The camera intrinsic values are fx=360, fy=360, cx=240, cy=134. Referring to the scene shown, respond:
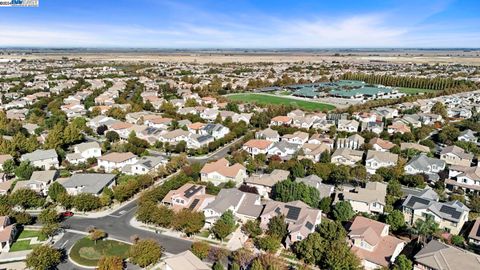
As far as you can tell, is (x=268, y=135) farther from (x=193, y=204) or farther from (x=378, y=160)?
(x=193, y=204)

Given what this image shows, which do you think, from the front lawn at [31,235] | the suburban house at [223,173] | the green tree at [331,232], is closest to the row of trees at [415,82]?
the suburban house at [223,173]

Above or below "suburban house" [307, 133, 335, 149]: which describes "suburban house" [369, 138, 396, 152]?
above

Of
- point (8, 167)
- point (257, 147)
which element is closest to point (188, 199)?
point (257, 147)

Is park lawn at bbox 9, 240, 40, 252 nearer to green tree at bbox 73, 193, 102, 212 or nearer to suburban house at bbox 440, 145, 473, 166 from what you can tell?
green tree at bbox 73, 193, 102, 212

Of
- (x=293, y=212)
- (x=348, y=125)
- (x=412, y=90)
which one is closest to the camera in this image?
(x=293, y=212)

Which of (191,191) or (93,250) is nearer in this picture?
(93,250)

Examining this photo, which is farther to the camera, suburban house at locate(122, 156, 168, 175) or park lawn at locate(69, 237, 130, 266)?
suburban house at locate(122, 156, 168, 175)

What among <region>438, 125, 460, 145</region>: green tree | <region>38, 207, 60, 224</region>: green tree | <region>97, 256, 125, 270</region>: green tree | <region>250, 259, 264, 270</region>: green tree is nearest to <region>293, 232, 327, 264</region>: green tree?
<region>250, 259, 264, 270</region>: green tree
